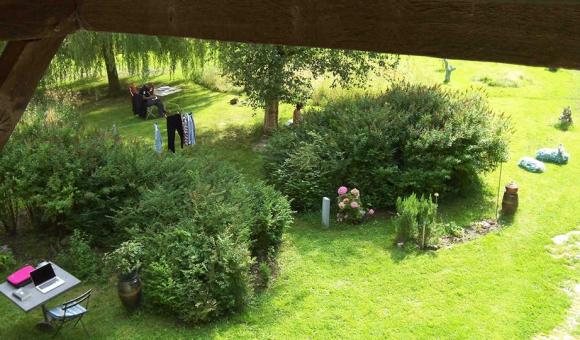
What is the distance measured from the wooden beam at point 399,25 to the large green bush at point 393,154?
832 cm

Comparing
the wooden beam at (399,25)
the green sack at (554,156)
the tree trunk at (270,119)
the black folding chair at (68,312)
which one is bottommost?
the black folding chair at (68,312)

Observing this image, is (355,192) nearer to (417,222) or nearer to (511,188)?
(417,222)

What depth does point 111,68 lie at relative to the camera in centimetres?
1878

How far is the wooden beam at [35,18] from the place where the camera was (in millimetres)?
1929

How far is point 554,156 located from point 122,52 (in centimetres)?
1285

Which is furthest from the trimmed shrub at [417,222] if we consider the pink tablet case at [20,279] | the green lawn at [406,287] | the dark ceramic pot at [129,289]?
the pink tablet case at [20,279]

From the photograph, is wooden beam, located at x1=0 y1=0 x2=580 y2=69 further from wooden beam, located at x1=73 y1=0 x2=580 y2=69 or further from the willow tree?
the willow tree

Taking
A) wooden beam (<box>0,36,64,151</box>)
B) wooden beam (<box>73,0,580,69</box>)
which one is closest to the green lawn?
wooden beam (<box>0,36,64,151</box>)

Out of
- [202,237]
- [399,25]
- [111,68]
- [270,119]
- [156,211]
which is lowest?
[202,237]

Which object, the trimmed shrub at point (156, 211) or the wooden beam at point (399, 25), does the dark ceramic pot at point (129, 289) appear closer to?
the trimmed shrub at point (156, 211)

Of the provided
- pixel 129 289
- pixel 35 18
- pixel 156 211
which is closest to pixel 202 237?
pixel 156 211

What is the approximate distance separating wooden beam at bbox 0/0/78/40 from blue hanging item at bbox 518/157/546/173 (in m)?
11.5

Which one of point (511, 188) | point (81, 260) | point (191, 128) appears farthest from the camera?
point (191, 128)

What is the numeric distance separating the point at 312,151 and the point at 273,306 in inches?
146
